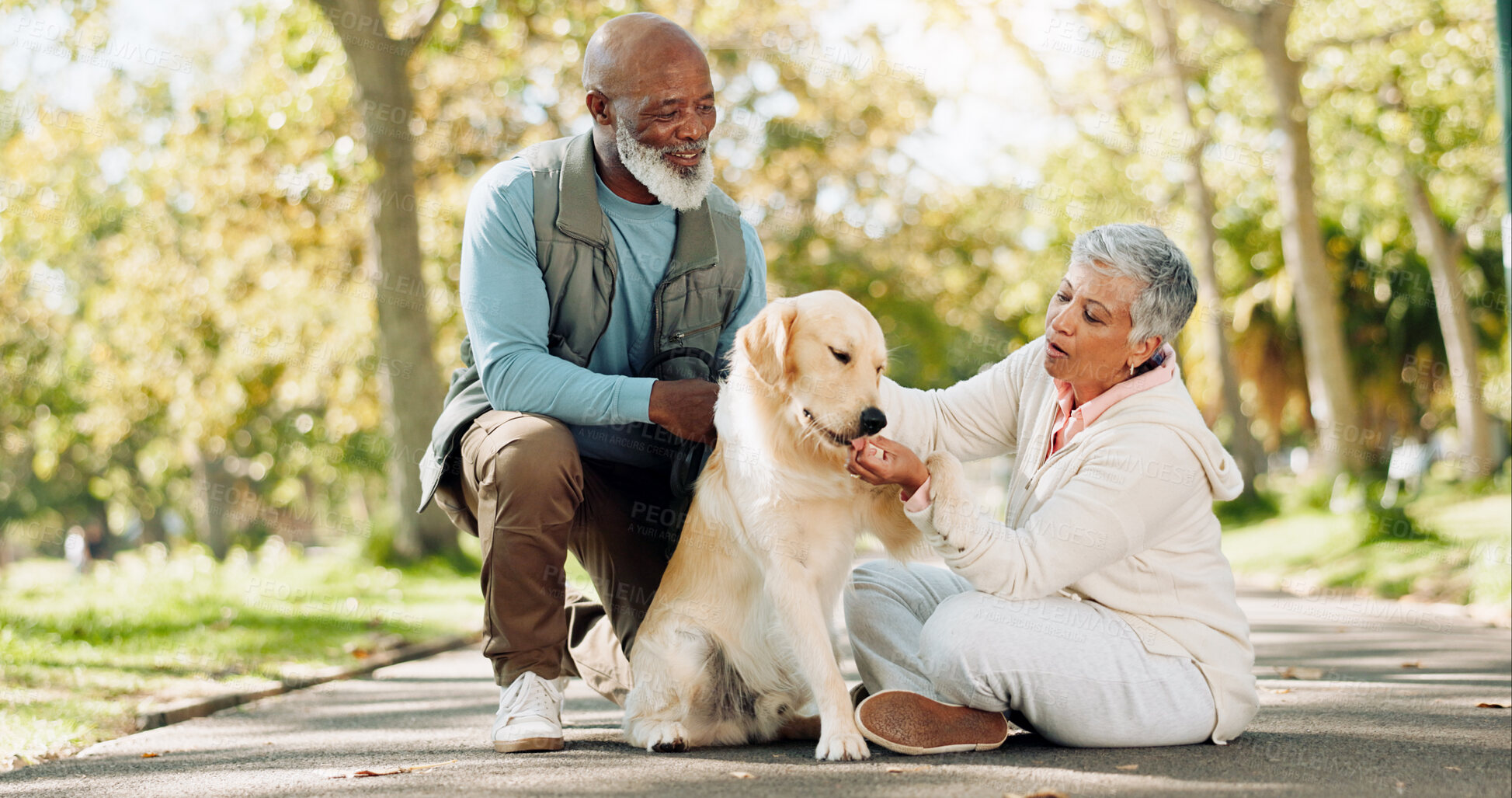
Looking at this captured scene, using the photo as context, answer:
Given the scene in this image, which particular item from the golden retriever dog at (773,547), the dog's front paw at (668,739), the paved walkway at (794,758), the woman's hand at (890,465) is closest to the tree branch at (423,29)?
the paved walkway at (794,758)

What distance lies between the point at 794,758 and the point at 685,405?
115cm

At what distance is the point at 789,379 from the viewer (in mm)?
3662

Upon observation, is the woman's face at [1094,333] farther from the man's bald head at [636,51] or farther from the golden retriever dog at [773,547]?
the man's bald head at [636,51]

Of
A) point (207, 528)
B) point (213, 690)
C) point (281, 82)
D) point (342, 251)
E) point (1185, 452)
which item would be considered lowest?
point (207, 528)

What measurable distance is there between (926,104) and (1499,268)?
19.2m

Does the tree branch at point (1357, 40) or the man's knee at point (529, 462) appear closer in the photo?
the man's knee at point (529, 462)

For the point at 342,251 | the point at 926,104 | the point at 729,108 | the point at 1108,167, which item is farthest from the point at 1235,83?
the point at 342,251

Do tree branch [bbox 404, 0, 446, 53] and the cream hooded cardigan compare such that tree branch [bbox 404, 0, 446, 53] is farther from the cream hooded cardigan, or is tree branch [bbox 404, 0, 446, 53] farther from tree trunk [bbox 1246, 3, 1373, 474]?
the cream hooded cardigan

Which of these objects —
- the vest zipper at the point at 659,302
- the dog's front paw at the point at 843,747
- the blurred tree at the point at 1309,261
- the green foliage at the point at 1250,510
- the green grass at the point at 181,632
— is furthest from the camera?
the green foliage at the point at 1250,510

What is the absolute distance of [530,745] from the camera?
149 inches

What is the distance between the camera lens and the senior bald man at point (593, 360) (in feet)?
12.6

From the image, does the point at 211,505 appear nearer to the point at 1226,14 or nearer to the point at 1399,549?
the point at 1226,14

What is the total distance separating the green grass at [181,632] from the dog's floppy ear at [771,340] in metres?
2.91

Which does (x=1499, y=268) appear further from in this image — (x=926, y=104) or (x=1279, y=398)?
(x=926, y=104)
